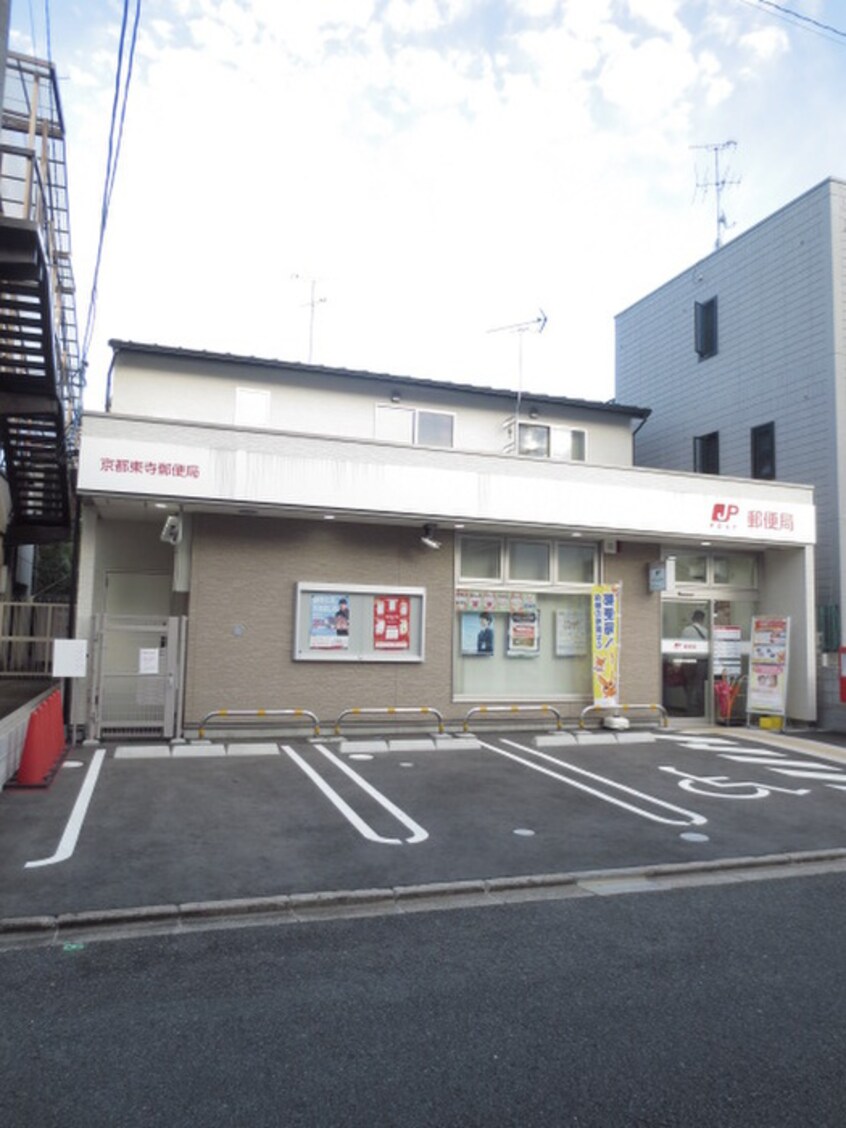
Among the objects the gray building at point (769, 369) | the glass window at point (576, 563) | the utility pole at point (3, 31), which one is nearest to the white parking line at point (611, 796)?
the glass window at point (576, 563)

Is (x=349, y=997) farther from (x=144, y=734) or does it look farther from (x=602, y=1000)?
(x=144, y=734)

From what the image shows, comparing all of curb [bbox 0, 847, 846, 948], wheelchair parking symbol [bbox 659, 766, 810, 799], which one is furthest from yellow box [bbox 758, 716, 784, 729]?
curb [bbox 0, 847, 846, 948]

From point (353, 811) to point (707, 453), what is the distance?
14849 mm

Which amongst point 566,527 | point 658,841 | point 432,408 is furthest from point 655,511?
point 658,841

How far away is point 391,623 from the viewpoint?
1246cm

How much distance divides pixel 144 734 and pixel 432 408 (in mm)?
8204

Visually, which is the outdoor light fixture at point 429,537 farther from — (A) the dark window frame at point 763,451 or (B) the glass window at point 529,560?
(A) the dark window frame at point 763,451

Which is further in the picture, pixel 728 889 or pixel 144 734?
pixel 144 734

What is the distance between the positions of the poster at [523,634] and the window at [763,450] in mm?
7421

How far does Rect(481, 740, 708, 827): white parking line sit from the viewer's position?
24.9 ft

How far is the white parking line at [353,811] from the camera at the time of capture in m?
6.70

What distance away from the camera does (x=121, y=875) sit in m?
5.56

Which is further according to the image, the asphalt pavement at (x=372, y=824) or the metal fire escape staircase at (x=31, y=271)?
the metal fire escape staircase at (x=31, y=271)

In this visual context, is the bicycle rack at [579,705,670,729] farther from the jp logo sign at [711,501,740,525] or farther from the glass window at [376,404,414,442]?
the glass window at [376,404,414,442]
